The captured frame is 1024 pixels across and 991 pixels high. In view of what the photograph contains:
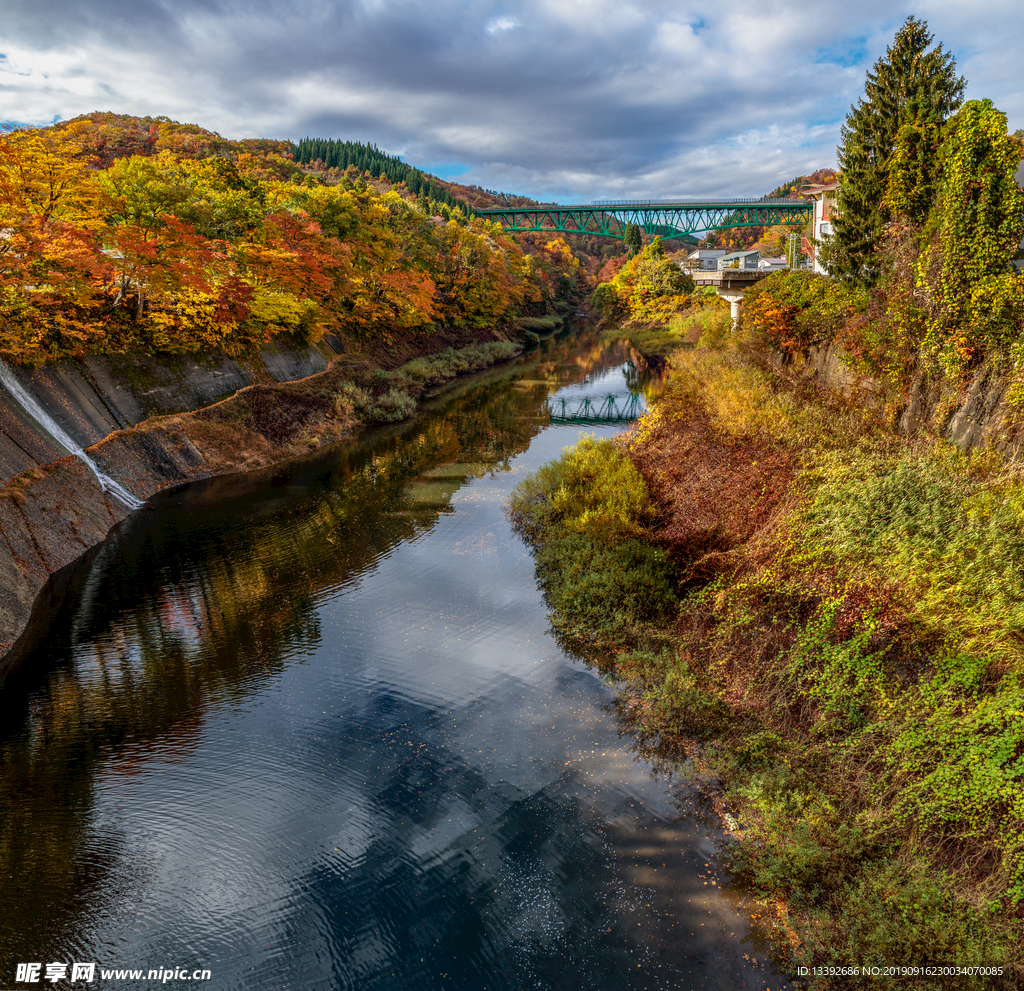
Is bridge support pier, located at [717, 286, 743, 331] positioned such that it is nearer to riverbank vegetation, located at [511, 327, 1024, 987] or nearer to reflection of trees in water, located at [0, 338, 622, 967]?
reflection of trees in water, located at [0, 338, 622, 967]

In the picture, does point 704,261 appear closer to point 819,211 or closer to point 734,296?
point 819,211

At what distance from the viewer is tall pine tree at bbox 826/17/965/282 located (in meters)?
21.6

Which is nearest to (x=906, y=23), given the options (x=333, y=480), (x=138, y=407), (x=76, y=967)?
(x=333, y=480)

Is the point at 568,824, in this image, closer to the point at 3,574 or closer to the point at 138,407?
the point at 3,574

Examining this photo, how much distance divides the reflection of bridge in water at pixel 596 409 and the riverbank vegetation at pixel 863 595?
12.8 m

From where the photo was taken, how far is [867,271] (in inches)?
891

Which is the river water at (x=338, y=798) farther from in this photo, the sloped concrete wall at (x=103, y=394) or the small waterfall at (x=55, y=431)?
the sloped concrete wall at (x=103, y=394)

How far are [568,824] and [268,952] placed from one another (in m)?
4.17

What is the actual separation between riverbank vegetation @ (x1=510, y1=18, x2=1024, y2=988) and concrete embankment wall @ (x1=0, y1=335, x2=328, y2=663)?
43.8ft

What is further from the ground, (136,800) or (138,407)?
(138,407)

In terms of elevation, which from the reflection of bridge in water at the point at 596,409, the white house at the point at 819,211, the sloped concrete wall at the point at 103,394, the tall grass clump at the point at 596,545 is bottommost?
the tall grass clump at the point at 596,545

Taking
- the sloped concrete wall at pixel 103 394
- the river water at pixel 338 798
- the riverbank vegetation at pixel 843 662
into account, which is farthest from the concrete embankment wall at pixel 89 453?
the riverbank vegetation at pixel 843 662

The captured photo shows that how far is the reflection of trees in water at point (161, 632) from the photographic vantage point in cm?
802

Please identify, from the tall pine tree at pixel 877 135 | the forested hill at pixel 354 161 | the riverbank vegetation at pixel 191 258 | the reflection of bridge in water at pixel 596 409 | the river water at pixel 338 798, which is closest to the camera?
the river water at pixel 338 798
